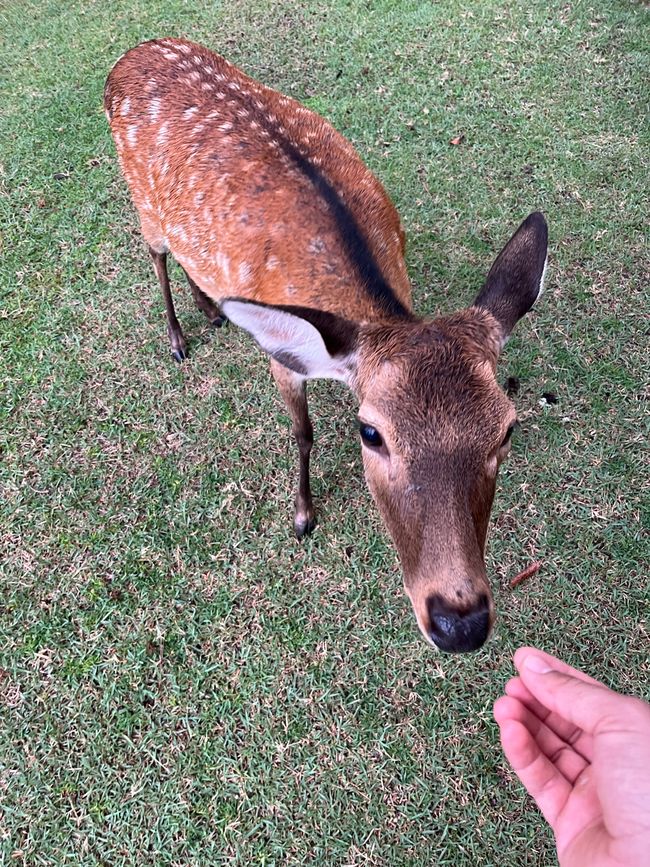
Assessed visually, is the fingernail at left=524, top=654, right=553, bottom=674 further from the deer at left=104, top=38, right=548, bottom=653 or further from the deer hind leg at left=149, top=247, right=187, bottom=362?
the deer hind leg at left=149, top=247, right=187, bottom=362

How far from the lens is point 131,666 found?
2.93 m

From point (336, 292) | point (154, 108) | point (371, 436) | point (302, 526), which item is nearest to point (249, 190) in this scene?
point (336, 292)

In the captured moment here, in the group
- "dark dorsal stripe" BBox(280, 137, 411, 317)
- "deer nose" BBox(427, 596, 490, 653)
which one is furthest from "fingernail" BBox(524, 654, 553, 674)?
"dark dorsal stripe" BBox(280, 137, 411, 317)

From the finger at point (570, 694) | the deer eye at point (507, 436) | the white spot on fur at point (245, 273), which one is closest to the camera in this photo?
the finger at point (570, 694)

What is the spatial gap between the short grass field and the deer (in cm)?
52

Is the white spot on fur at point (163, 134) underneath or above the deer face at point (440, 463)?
above

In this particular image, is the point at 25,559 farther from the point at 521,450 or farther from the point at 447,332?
the point at 521,450

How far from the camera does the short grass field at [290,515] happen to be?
261 centimetres

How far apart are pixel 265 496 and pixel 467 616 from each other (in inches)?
75.3

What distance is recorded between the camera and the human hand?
1.50 metres

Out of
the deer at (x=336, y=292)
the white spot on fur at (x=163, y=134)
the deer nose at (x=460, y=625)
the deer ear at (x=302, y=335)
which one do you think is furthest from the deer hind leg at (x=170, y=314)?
the deer nose at (x=460, y=625)

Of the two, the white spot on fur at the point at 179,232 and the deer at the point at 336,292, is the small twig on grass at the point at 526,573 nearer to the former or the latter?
the deer at the point at 336,292

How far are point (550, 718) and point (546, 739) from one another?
7 centimetres

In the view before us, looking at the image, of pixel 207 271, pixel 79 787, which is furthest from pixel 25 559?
pixel 207 271
